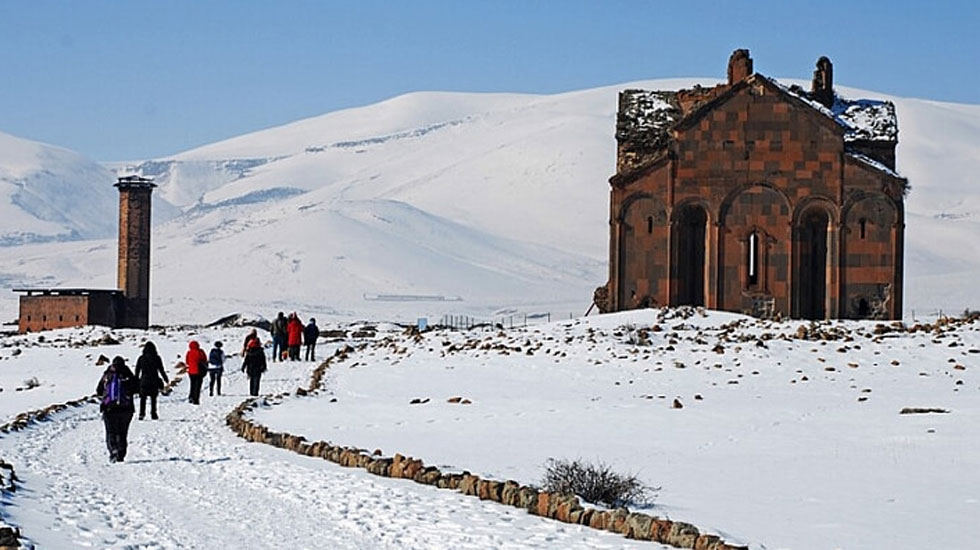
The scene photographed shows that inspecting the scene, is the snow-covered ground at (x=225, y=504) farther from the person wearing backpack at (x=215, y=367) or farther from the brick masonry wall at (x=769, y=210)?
the brick masonry wall at (x=769, y=210)

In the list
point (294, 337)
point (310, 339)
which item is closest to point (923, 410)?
point (294, 337)

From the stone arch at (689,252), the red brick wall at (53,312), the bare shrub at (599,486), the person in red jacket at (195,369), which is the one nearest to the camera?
the bare shrub at (599,486)

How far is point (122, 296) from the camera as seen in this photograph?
247 ft

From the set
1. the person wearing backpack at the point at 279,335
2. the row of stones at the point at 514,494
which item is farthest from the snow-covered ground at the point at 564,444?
the person wearing backpack at the point at 279,335

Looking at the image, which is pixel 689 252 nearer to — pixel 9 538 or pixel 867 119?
pixel 867 119

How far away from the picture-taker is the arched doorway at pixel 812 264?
1742 inches

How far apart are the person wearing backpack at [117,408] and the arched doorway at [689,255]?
1044 inches

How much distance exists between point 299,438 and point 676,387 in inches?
407

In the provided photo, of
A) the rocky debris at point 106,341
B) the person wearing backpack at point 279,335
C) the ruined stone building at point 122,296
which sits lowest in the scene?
the rocky debris at point 106,341

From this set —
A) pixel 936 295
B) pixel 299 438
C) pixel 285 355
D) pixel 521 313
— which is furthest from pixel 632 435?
pixel 936 295

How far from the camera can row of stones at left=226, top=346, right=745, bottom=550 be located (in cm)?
1210

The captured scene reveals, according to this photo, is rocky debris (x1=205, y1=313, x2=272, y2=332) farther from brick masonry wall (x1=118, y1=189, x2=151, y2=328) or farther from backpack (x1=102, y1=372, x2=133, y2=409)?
backpack (x1=102, y1=372, x2=133, y2=409)

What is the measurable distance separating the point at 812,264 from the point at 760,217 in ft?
6.75

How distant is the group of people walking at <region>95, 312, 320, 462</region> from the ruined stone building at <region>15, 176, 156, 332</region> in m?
31.6
